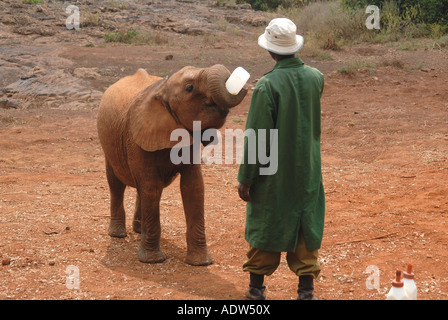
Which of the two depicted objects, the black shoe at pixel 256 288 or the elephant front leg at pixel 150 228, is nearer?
the black shoe at pixel 256 288

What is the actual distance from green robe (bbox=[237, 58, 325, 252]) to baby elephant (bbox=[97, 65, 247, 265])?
1.89 ft

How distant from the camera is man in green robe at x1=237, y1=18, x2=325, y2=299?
4.09 m

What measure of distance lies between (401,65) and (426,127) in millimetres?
6166

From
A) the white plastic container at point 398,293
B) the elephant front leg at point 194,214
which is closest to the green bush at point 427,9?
the elephant front leg at point 194,214

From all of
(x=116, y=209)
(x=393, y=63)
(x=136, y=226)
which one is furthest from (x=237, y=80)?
(x=393, y=63)

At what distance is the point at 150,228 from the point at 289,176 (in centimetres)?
190

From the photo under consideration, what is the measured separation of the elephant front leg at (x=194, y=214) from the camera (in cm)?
552

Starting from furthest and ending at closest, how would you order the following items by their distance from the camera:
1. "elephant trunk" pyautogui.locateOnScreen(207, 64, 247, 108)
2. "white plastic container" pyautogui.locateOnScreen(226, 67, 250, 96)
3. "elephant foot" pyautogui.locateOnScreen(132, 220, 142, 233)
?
"elephant foot" pyautogui.locateOnScreen(132, 220, 142, 233)
"elephant trunk" pyautogui.locateOnScreen(207, 64, 247, 108)
"white plastic container" pyautogui.locateOnScreen(226, 67, 250, 96)

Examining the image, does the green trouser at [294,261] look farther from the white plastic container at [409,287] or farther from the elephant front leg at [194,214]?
the elephant front leg at [194,214]

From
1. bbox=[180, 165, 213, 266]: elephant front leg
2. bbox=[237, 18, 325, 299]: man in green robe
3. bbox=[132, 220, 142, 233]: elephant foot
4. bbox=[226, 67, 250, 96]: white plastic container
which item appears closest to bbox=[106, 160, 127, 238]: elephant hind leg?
bbox=[132, 220, 142, 233]: elephant foot

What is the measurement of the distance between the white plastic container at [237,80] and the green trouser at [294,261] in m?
1.15

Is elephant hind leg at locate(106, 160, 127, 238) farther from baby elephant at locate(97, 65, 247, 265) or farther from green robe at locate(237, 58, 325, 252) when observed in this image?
green robe at locate(237, 58, 325, 252)

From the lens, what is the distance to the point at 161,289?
4836mm

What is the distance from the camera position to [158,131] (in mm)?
5230
